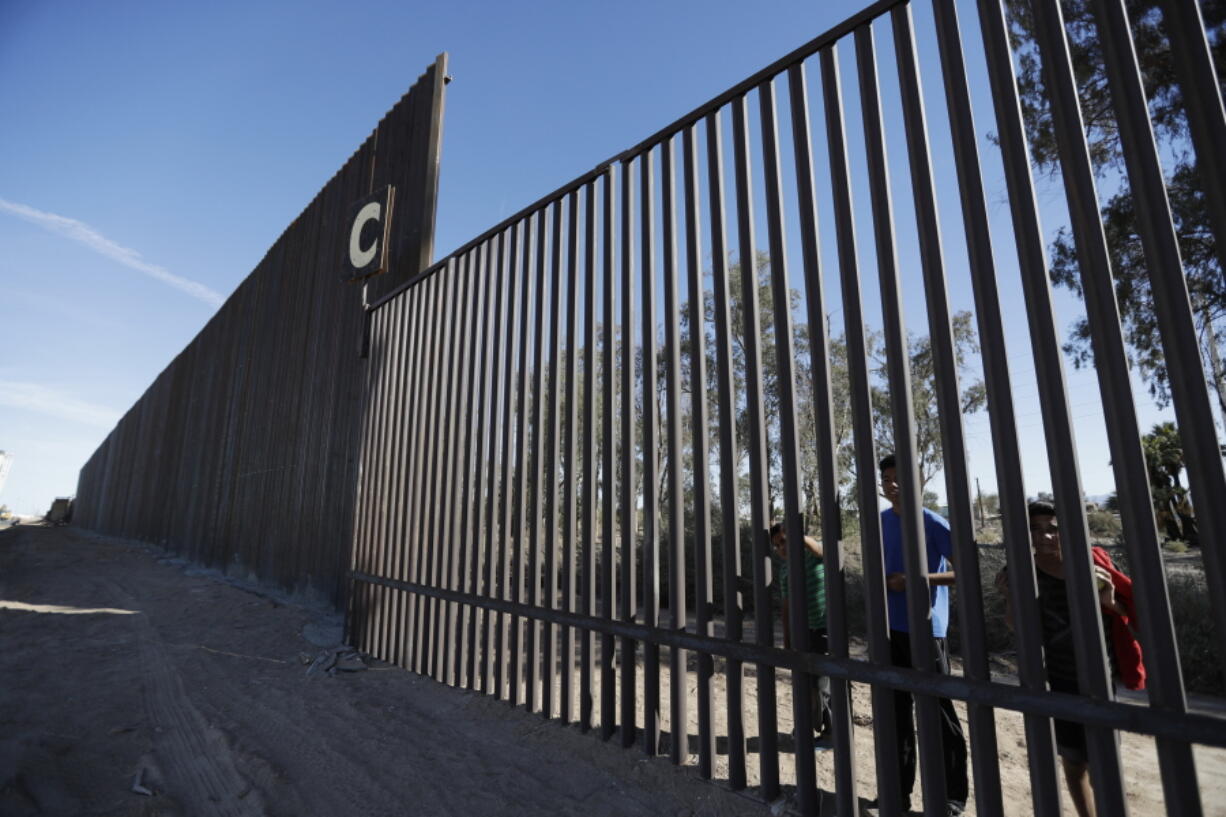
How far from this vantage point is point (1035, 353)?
210 centimetres

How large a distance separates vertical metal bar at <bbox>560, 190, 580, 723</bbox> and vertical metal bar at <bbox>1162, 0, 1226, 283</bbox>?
2773mm

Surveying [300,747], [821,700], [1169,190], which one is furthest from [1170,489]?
→ [300,747]

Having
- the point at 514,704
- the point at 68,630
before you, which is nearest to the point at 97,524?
the point at 68,630

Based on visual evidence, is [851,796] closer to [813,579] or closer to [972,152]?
[813,579]

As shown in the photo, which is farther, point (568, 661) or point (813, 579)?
point (813, 579)

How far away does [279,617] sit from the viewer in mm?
6836

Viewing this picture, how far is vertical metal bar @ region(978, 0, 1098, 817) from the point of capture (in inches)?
78.5

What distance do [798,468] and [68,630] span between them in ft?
23.5

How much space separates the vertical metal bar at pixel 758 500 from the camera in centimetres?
273

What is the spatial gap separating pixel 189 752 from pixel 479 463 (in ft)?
7.63

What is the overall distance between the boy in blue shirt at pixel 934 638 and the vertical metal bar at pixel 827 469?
0.72 meters

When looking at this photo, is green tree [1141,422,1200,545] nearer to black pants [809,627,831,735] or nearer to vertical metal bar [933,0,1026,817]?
black pants [809,627,831,735]

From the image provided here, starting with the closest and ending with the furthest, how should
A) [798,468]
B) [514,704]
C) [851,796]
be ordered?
[851,796] < [798,468] < [514,704]

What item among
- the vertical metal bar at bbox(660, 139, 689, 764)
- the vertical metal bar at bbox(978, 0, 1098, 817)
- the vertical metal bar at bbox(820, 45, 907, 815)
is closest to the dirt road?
the vertical metal bar at bbox(660, 139, 689, 764)
